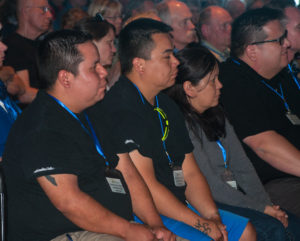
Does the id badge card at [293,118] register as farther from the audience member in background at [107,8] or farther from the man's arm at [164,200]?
the audience member in background at [107,8]

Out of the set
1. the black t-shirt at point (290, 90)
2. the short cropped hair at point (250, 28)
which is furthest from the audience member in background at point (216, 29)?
the short cropped hair at point (250, 28)

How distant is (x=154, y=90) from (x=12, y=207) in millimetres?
1072

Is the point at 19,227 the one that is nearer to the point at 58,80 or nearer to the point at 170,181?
the point at 58,80

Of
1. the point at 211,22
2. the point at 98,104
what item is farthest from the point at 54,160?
the point at 211,22

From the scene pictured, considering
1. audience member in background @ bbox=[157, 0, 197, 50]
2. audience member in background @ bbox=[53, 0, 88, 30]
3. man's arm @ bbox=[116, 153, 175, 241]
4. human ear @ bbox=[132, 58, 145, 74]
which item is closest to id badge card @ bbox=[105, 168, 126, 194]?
man's arm @ bbox=[116, 153, 175, 241]

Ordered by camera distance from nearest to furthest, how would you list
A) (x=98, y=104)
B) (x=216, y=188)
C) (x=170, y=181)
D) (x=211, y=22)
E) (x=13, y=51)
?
(x=98, y=104) < (x=170, y=181) < (x=216, y=188) < (x=13, y=51) < (x=211, y=22)

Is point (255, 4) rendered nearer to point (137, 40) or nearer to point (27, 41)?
→ point (27, 41)

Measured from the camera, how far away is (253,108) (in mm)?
2951

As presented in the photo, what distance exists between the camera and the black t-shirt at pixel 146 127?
2.31m

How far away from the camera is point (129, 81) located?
2549 mm

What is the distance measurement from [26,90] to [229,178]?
6.12 ft

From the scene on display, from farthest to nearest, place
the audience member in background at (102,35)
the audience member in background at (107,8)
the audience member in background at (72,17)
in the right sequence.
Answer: the audience member in background at (107,8)
the audience member in background at (72,17)
the audience member in background at (102,35)

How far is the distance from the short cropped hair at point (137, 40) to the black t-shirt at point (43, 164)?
74cm

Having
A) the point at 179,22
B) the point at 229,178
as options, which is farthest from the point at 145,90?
the point at 179,22
